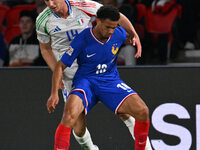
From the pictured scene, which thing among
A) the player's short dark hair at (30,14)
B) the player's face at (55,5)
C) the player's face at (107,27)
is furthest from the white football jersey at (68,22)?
the player's short dark hair at (30,14)

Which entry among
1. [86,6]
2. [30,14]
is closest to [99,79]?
[86,6]

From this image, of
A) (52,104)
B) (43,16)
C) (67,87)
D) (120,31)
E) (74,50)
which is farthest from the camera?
(67,87)

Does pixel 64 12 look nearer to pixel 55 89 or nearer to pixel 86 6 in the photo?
pixel 86 6

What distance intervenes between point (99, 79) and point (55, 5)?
85 centimetres

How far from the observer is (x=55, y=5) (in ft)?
15.8

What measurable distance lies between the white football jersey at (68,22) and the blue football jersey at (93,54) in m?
0.35

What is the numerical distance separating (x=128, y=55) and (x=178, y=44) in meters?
1.15

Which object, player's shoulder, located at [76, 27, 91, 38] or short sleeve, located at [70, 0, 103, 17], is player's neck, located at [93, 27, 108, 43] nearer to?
player's shoulder, located at [76, 27, 91, 38]

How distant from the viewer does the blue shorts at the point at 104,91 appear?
15.4ft

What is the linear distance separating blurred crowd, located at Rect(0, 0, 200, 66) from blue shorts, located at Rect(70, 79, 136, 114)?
1.83 meters

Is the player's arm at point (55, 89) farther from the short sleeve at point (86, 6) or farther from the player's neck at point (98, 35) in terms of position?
the short sleeve at point (86, 6)

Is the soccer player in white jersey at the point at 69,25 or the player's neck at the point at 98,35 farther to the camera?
the soccer player in white jersey at the point at 69,25

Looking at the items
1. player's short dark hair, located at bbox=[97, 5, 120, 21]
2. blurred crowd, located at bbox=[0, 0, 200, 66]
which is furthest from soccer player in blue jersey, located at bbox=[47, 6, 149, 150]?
blurred crowd, located at bbox=[0, 0, 200, 66]

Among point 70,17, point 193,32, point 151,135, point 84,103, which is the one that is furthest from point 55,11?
point 193,32
